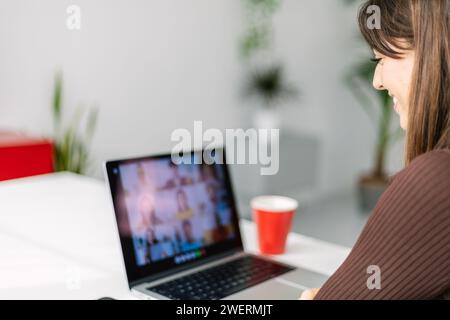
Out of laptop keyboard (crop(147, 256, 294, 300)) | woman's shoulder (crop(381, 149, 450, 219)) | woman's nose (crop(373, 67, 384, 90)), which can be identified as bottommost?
laptop keyboard (crop(147, 256, 294, 300))

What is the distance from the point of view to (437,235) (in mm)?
684

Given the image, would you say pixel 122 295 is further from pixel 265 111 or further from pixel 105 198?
pixel 265 111

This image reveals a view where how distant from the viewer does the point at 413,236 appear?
2.26 feet

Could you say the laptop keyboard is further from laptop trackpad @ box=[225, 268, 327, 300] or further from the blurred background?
the blurred background

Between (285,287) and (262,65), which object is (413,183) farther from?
(262,65)

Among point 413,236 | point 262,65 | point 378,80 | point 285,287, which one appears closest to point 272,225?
point 285,287

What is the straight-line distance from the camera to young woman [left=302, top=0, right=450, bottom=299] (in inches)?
26.9

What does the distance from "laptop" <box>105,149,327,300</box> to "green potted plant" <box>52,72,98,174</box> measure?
6.42 ft

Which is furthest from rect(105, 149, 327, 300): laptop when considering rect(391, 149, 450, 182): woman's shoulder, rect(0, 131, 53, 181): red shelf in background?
rect(0, 131, 53, 181): red shelf in background

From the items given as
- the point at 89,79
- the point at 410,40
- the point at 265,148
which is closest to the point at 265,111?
the point at 265,148

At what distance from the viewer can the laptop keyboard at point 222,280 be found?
3.28 ft

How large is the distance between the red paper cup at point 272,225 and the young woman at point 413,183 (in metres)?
0.41

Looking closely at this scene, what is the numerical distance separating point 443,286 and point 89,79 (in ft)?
9.31

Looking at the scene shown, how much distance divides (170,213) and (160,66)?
2.63 metres
